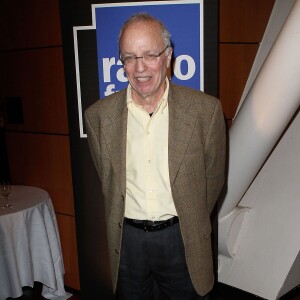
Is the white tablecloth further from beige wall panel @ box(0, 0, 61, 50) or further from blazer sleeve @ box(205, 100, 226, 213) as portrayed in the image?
blazer sleeve @ box(205, 100, 226, 213)

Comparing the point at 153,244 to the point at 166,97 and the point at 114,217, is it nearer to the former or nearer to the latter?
the point at 114,217

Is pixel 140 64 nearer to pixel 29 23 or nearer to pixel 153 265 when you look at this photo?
pixel 153 265

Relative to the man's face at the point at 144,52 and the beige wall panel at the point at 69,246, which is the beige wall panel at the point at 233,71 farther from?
the beige wall panel at the point at 69,246

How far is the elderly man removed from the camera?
1.39 metres

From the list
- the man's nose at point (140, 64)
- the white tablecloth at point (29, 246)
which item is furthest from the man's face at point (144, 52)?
the white tablecloth at point (29, 246)

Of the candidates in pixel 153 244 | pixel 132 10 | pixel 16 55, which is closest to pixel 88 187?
pixel 153 244

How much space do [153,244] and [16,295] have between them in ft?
5.07

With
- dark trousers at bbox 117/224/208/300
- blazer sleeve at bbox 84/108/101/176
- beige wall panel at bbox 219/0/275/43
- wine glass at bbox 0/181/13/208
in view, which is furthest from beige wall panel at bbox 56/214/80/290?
beige wall panel at bbox 219/0/275/43

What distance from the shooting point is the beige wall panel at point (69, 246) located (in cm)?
274

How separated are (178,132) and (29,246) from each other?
1.73 meters

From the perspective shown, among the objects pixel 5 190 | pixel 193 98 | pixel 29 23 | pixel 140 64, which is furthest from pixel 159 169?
pixel 29 23

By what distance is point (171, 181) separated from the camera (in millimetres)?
1385

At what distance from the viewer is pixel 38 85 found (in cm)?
258

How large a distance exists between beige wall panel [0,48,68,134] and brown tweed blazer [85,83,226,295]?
106 cm
